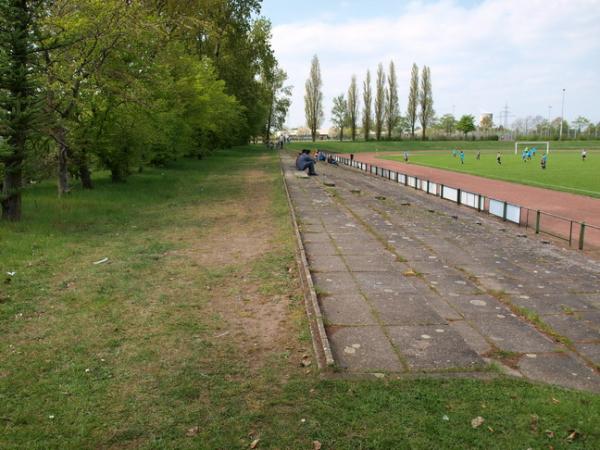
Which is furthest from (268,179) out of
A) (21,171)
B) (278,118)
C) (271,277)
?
(278,118)

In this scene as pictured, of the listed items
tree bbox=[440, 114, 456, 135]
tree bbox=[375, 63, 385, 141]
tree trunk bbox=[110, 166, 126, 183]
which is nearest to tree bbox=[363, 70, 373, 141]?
tree bbox=[375, 63, 385, 141]

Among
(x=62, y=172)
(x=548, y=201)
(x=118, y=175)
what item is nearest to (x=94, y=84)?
(x=62, y=172)

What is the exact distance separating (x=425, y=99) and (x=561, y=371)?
102632mm

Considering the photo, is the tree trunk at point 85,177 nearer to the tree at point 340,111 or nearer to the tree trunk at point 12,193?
the tree trunk at point 12,193

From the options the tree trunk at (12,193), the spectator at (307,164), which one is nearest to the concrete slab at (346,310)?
the tree trunk at (12,193)

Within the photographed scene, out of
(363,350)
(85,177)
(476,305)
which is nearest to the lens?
(363,350)

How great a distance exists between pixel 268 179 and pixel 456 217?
52.5 ft

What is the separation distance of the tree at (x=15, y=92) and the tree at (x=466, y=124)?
11673cm

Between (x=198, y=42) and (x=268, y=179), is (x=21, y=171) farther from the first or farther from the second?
(x=198, y=42)

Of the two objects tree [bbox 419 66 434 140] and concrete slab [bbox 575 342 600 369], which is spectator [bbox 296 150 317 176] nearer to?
concrete slab [bbox 575 342 600 369]

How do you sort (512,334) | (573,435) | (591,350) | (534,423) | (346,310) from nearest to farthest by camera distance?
(573,435) → (534,423) → (591,350) → (512,334) → (346,310)

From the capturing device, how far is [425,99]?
10212 cm

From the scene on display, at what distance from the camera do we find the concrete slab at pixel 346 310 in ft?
23.2

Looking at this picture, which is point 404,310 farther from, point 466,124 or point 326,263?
point 466,124
